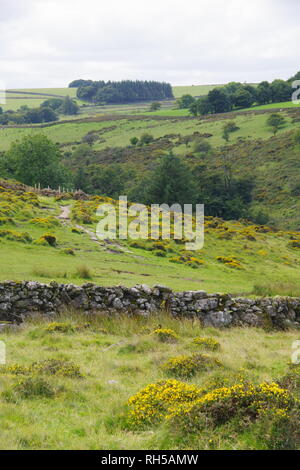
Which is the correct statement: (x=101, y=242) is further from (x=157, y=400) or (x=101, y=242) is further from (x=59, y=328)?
(x=157, y=400)

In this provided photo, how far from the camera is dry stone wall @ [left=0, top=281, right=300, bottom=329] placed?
528 inches

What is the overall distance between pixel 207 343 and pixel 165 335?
1.31 metres

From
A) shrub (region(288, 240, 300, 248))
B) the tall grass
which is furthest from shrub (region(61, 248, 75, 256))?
shrub (region(288, 240, 300, 248))

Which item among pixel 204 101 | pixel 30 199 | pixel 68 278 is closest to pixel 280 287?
pixel 68 278

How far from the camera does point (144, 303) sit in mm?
14477

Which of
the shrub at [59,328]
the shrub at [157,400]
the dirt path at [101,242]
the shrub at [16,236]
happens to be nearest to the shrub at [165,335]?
the shrub at [59,328]

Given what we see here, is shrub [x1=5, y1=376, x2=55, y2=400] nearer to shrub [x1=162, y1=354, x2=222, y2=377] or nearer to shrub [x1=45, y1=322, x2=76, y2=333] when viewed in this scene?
shrub [x1=162, y1=354, x2=222, y2=377]

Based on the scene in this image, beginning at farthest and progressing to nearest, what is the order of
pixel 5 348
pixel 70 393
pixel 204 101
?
pixel 204 101 → pixel 5 348 → pixel 70 393

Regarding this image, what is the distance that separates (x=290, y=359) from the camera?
10500 mm

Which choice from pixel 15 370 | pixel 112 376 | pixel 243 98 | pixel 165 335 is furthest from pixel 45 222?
pixel 243 98

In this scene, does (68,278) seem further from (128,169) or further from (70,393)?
(128,169)

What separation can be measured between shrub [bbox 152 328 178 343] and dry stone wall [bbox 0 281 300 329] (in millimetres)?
2161

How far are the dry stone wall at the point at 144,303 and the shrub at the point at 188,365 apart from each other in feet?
16.0
